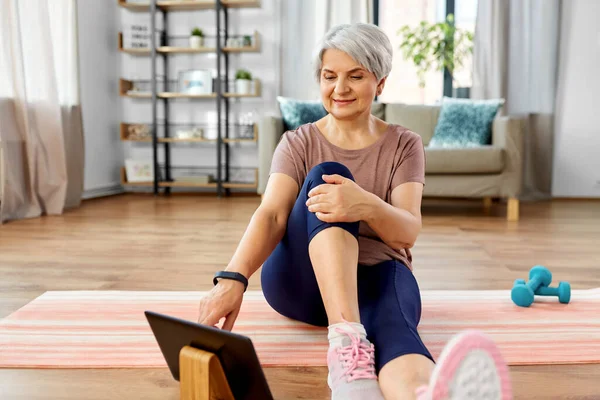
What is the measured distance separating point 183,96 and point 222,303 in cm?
396

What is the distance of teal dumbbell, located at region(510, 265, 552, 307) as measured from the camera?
1649mm

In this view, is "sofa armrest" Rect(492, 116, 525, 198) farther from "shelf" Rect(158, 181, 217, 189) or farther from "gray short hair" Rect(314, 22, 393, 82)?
"gray short hair" Rect(314, 22, 393, 82)

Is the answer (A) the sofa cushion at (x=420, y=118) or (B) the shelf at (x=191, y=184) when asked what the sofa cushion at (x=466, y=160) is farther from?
(B) the shelf at (x=191, y=184)

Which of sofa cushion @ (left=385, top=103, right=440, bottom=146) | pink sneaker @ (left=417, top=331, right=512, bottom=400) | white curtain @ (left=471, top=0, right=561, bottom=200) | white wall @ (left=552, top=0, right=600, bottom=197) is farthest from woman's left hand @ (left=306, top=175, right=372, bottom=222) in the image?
white wall @ (left=552, top=0, right=600, bottom=197)

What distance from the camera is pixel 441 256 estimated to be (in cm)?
244

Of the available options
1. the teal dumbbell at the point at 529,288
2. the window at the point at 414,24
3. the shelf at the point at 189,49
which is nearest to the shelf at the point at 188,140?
the shelf at the point at 189,49

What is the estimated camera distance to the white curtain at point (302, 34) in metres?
4.89

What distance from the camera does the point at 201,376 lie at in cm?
92

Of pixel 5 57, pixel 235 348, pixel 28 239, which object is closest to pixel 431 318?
pixel 235 348

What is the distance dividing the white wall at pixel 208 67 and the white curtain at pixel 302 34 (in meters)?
0.11

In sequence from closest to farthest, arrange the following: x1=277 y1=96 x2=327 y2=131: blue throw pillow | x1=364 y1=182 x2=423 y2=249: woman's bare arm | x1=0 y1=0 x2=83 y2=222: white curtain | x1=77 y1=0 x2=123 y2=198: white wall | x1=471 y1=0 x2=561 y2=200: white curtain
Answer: x1=364 y1=182 x2=423 y2=249: woman's bare arm
x1=0 y1=0 x2=83 y2=222: white curtain
x1=277 y1=96 x2=327 y2=131: blue throw pillow
x1=77 y1=0 x2=123 y2=198: white wall
x1=471 y1=0 x2=561 y2=200: white curtain

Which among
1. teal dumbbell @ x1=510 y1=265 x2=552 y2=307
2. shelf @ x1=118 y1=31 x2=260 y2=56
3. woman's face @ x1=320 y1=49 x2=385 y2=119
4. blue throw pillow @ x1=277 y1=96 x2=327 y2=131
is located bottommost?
teal dumbbell @ x1=510 y1=265 x2=552 y2=307

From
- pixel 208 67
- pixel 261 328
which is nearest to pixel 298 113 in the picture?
pixel 208 67

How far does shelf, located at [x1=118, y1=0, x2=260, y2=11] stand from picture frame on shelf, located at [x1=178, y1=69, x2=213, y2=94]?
1.80ft
